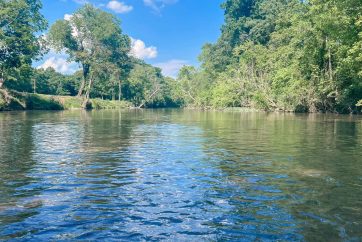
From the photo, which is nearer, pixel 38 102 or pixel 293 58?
pixel 293 58

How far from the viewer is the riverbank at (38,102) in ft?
201

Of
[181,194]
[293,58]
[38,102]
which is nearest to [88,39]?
[38,102]

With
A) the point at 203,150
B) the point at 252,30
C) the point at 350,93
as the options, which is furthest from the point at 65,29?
the point at 203,150

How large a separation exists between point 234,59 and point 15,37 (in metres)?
64.0

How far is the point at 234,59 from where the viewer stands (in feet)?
366

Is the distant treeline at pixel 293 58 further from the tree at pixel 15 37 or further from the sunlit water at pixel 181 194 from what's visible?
the tree at pixel 15 37

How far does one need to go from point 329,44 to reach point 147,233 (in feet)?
149

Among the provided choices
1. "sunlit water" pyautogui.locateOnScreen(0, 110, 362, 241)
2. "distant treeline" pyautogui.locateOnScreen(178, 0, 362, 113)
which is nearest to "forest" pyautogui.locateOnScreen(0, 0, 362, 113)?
"distant treeline" pyautogui.locateOnScreen(178, 0, 362, 113)

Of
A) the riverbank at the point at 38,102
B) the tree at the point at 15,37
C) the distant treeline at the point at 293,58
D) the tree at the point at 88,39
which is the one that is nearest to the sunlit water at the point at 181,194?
the distant treeline at the point at 293,58

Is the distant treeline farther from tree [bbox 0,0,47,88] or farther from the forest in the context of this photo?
tree [bbox 0,0,47,88]

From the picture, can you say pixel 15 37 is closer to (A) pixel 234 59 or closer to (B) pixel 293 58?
(B) pixel 293 58

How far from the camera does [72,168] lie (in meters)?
11.9

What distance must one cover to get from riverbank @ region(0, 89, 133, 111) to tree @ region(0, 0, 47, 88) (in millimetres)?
3695

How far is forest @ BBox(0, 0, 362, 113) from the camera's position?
4675 centimetres
